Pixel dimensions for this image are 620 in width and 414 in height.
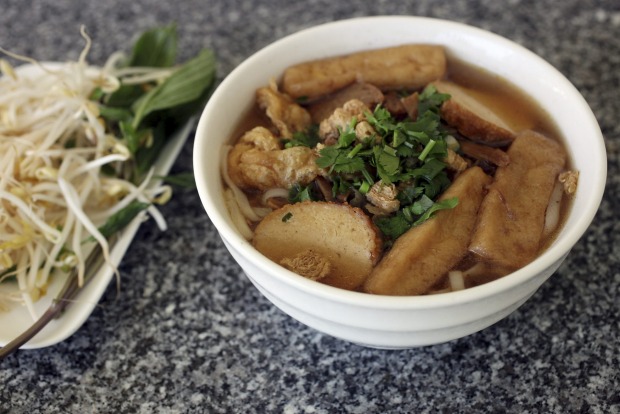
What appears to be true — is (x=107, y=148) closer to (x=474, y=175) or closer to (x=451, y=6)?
(x=474, y=175)

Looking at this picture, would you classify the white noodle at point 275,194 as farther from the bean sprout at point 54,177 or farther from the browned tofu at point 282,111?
the bean sprout at point 54,177

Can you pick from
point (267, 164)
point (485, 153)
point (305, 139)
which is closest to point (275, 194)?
point (267, 164)

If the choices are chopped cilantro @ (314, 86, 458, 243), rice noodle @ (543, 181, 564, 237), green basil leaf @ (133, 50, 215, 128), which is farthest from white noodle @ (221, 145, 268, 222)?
rice noodle @ (543, 181, 564, 237)

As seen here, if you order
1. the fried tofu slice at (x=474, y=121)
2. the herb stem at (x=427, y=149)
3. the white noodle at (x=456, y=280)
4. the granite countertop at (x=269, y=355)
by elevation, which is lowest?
Answer: the granite countertop at (x=269, y=355)

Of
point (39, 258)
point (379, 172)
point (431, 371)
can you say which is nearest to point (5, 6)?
point (39, 258)

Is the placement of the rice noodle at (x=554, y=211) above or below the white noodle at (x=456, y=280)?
above

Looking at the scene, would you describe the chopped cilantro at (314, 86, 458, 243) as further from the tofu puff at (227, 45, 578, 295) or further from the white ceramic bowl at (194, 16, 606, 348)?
the white ceramic bowl at (194, 16, 606, 348)

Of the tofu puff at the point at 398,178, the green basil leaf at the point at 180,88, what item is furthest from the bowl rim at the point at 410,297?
the green basil leaf at the point at 180,88
